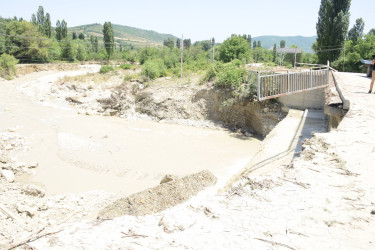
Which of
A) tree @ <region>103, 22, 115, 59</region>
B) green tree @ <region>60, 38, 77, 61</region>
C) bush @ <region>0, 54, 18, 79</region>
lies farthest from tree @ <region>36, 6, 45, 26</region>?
bush @ <region>0, 54, 18, 79</region>

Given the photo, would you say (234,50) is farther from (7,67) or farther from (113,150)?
(7,67)

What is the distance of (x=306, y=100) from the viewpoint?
47.5 feet

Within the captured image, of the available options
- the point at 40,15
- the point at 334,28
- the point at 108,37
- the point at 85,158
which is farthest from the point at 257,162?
the point at 40,15

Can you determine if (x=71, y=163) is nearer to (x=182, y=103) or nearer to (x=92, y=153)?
(x=92, y=153)

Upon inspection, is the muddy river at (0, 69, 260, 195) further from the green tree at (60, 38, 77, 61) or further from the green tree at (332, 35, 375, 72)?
the green tree at (60, 38, 77, 61)

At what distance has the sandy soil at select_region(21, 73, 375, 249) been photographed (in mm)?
3318

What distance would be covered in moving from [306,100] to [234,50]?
435 inches

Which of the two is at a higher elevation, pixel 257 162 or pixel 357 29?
pixel 357 29

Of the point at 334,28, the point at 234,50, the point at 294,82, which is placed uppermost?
the point at 334,28

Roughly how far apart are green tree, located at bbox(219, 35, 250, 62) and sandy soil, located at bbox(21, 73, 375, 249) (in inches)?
790

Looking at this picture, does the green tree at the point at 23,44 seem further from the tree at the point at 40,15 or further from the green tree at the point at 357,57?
the green tree at the point at 357,57

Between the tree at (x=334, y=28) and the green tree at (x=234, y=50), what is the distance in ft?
27.7

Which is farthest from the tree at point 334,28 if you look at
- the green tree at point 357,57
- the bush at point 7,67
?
the bush at point 7,67

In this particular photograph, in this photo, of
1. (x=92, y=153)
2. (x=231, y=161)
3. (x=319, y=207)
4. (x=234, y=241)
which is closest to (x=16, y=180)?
(x=92, y=153)
